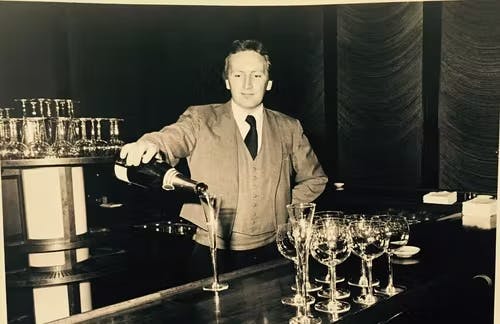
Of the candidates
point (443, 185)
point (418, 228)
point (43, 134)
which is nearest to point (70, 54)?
point (43, 134)

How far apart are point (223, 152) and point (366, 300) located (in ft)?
2.74

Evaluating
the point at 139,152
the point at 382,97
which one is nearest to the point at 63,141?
the point at 139,152

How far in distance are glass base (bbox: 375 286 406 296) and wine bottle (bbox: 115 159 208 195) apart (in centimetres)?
57

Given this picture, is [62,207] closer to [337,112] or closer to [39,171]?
[39,171]

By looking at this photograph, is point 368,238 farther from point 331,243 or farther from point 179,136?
point 179,136

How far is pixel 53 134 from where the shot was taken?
4.99 feet

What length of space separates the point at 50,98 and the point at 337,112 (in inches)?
64.9

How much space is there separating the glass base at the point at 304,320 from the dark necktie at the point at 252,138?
34.9 inches

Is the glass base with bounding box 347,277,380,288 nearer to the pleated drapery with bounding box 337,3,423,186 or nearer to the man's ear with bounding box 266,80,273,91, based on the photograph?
the man's ear with bounding box 266,80,273,91

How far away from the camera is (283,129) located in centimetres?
179

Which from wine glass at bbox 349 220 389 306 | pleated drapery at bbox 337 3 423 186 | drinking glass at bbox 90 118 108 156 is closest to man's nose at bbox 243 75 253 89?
drinking glass at bbox 90 118 108 156

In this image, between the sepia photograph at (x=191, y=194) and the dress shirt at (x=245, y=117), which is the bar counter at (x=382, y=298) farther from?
the dress shirt at (x=245, y=117)

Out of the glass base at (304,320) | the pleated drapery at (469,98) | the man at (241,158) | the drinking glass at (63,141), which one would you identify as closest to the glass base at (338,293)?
the glass base at (304,320)

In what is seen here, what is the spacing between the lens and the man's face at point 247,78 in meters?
1.61
